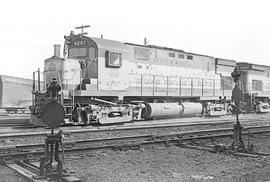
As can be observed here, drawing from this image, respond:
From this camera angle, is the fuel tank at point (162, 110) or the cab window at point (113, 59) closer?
the cab window at point (113, 59)

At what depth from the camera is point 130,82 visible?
53.5 feet

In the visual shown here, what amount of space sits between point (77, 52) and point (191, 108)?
772cm

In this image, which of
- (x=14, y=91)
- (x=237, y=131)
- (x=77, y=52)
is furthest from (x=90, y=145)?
(x=14, y=91)

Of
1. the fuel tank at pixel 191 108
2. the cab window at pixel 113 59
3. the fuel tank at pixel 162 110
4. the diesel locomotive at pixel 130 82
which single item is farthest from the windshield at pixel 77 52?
the fuel tank at pixel 191 108

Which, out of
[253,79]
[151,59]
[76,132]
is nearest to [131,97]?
[151,59]

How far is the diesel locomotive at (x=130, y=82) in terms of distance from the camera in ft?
46.4

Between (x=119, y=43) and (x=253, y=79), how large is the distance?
46.0 feet

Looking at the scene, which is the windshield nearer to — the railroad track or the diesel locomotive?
the diesel locomotive

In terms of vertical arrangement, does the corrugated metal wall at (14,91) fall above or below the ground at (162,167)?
above

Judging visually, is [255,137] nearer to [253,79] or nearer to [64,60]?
[64,60]

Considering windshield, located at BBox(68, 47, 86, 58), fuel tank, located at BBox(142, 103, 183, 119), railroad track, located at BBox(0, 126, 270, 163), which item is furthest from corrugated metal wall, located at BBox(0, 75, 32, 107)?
railroad track, located at BBox(0, 126, 270, 163)

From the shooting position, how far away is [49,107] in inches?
215

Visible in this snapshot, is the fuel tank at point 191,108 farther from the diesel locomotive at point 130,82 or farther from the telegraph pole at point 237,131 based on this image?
the telegraph pole at point 237,131

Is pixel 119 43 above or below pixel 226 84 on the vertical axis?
above
